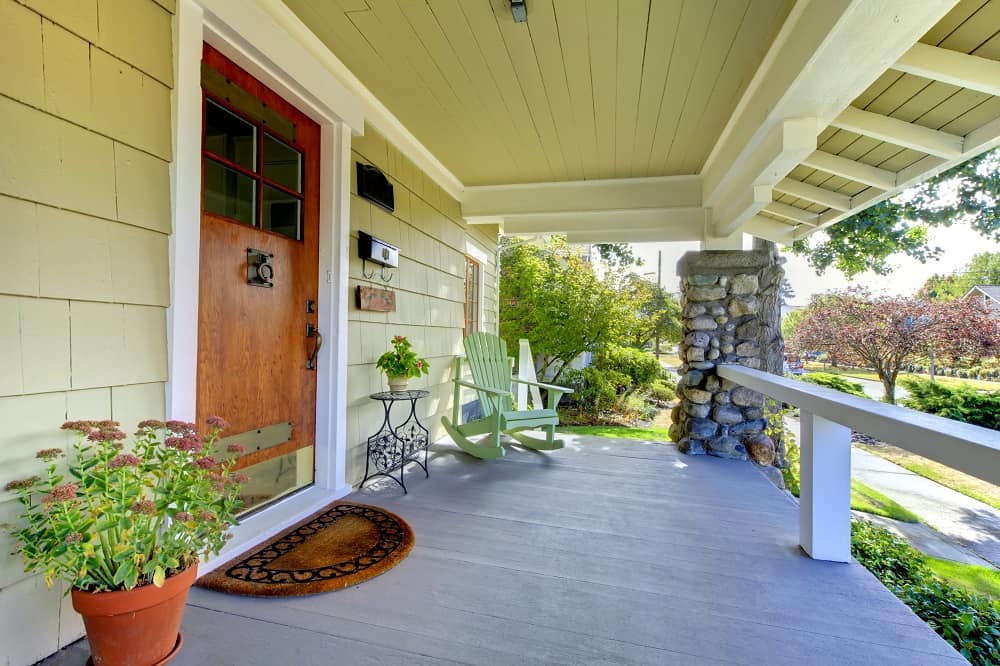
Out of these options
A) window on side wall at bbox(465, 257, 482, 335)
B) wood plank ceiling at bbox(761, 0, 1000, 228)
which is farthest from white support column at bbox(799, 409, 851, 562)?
window on side wall at bbox(465, 257, 482, 335)

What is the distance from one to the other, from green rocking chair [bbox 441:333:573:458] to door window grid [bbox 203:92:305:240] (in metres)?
1.68

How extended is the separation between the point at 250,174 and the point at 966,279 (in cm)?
700

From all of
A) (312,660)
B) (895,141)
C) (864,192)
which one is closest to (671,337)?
(864,192)

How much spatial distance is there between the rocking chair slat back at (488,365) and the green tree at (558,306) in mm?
2913

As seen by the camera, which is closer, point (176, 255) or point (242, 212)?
point (176, 255)

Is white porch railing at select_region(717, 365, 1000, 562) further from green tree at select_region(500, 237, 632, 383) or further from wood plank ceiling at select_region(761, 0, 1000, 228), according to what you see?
green tree at select_region(500, 237, 632, 383)

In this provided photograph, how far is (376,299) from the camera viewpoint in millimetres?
2881

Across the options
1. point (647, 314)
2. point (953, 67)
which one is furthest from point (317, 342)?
point (647, 314)

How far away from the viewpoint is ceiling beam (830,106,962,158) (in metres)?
2.22

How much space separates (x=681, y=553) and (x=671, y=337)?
838cm

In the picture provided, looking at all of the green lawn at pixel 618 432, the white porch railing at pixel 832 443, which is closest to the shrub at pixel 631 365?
the green lawn at pixel 618 432

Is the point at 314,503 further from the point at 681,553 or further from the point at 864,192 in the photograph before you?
the point at 864,192

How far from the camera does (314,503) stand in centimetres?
233

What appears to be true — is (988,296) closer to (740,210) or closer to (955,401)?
(955,401)
